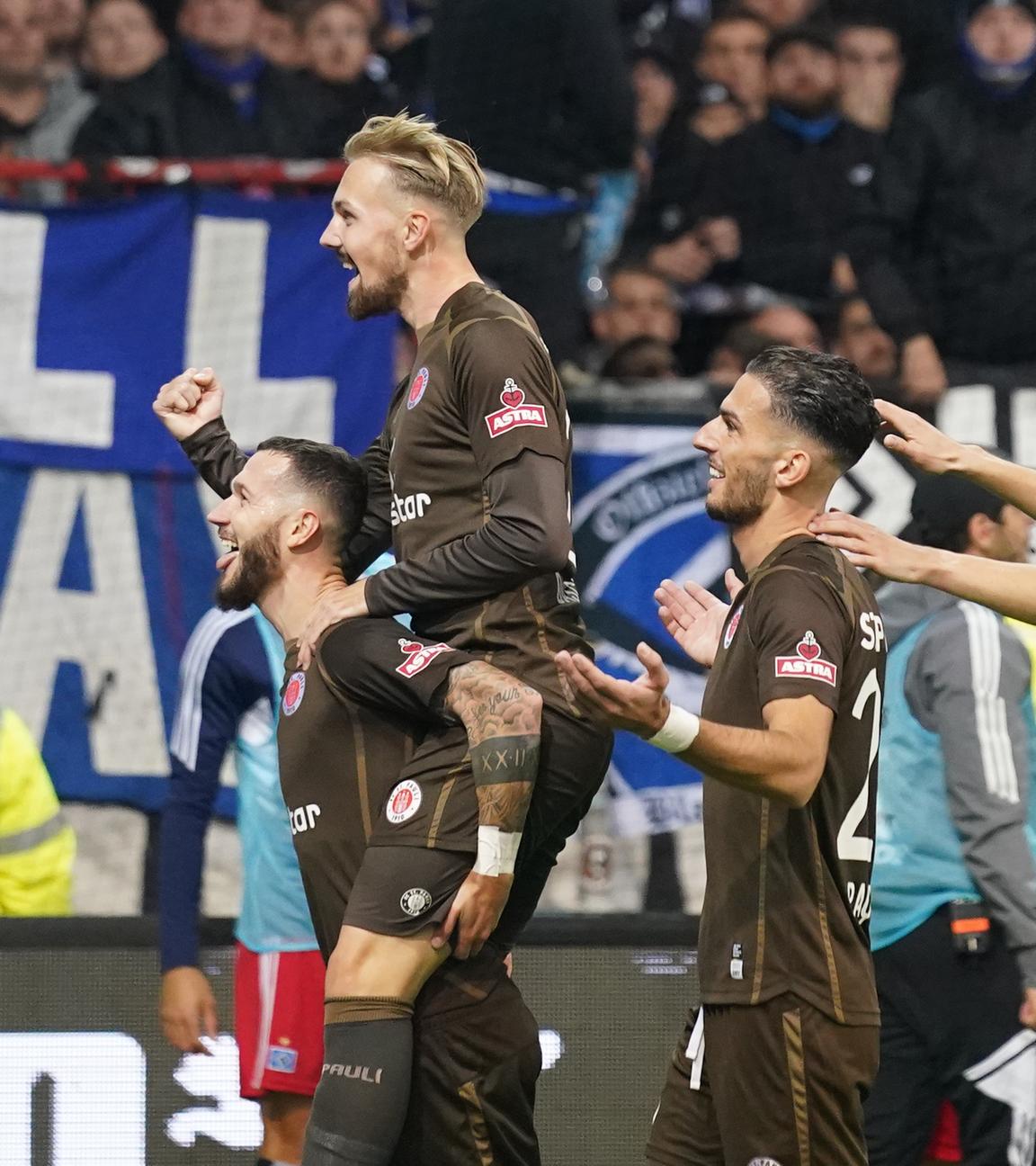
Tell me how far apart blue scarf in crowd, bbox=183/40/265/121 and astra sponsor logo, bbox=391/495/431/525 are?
4696 millimetres

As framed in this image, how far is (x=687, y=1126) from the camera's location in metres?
3.78

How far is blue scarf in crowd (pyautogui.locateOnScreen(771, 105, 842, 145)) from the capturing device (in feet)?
27.5

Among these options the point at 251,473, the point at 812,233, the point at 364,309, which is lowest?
the point at 251,473

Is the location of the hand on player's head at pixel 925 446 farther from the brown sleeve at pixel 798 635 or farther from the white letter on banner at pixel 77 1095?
the white letter on banner at pixel 77 1095

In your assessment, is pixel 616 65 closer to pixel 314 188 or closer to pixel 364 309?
pixel 314 188

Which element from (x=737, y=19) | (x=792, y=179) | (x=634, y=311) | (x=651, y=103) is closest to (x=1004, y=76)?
(x=792, y=179)

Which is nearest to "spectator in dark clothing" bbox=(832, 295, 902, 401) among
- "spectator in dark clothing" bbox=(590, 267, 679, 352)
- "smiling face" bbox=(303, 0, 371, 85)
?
"spectator in dark clothing" bbox=(590, 267, 679, 352)

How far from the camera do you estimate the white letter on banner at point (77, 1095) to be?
504 centimetres

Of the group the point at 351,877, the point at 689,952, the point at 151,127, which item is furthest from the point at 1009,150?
the point at 351,877

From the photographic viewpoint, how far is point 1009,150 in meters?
8.09

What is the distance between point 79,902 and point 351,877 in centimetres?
324

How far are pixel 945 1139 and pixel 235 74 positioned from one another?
518 centimetres

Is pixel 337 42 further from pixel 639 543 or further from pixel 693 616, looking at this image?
pixel 693 616

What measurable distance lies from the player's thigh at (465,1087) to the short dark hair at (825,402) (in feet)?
3.99
